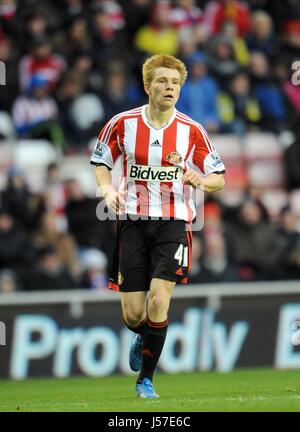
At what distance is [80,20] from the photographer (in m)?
17.8

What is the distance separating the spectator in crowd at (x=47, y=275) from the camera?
15148 mm

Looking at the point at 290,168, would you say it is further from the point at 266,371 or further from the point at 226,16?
the point at 266,371

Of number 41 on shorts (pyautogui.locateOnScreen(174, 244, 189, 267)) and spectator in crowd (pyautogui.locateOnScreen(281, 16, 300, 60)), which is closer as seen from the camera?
number 41 on shorts (pyautogui.locateOnScreen(174, 244, 189, 267))

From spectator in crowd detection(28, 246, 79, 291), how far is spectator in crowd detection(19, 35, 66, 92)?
2.95 meters

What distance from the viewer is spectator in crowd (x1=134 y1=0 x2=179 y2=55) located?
18031 millimetres

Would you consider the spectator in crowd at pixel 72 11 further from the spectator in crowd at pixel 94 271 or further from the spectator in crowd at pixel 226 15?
the spectator in crowd at pixel 94 271

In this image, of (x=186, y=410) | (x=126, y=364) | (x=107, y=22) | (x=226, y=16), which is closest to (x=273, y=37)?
(x=226, y=16)

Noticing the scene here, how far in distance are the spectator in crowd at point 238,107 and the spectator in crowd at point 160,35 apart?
993 millimetres

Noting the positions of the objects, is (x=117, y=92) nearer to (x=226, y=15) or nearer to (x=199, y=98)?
(x=199, y=98)

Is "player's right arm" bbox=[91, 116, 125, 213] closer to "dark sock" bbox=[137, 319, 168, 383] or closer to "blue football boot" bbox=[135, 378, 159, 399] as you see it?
"dark sock" bbox=[137, 319, 168, 383]

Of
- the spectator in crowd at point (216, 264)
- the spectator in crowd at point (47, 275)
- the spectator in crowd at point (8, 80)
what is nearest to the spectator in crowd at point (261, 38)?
the spectator in crowd at point (8, 80)

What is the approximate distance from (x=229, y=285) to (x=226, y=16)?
545 cm

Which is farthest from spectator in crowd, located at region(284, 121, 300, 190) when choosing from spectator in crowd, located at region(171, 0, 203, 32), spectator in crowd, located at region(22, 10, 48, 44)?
spectator in crowd, located at region(22, 10, 48, 44)

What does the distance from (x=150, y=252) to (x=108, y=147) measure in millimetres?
878
